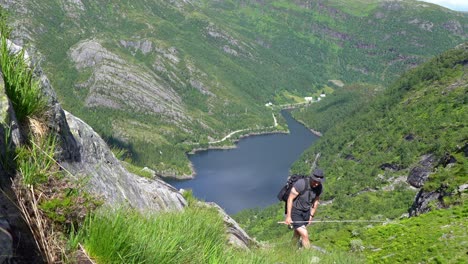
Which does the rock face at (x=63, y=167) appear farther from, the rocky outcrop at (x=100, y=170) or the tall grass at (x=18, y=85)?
the tall grass at (x=18, y=85)

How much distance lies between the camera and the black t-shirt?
11367 mm

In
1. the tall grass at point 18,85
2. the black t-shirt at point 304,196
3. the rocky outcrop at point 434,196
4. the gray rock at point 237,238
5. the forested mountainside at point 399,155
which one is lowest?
the forested mountainside at point 399,155

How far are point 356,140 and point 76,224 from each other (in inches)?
7687

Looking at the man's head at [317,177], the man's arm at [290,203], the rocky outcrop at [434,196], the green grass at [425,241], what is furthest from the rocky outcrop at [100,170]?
the rocky outcrop at [434,196]

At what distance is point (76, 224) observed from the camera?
159 inches

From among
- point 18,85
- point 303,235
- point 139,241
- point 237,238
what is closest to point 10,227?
point 139,241

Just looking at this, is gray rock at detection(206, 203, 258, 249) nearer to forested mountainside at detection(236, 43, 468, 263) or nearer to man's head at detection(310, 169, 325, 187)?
man's head at detection(310, 169, 325, 187)

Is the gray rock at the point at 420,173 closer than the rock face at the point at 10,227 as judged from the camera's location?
No

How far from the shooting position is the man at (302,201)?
11316 millimetres

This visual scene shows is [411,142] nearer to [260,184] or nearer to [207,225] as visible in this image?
[260,184]

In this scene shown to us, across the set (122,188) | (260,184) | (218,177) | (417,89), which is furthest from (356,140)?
(122,188)

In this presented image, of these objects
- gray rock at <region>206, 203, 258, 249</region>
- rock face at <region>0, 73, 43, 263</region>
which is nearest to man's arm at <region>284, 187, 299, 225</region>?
gray rock at <region>206, 203, 258, 249</region>

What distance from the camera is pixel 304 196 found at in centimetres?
1142

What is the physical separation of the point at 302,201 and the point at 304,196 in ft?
0.51
